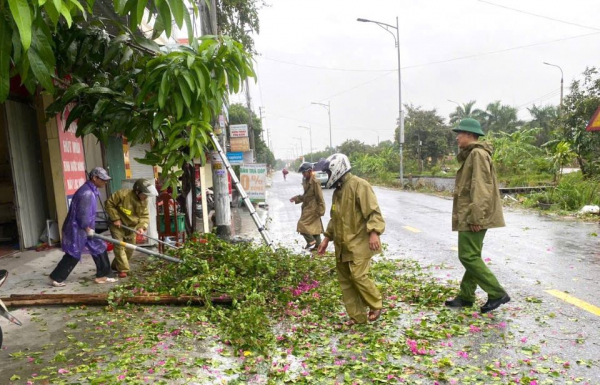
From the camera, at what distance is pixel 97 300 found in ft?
16.2

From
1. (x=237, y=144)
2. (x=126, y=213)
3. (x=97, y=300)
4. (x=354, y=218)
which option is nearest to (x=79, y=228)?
(x=126, y=213)

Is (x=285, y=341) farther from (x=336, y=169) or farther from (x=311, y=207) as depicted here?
(x=311, y=207)

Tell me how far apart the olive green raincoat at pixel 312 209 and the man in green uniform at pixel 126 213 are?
302 cm

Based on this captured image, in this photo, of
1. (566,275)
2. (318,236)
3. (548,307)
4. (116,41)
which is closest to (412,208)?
(318,236)

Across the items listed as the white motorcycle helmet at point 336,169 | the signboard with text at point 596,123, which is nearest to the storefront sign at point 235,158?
the signboard with text at point 596,123

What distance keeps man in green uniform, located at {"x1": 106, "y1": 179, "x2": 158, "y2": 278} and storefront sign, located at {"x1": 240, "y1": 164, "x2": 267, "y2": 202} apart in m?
4.82

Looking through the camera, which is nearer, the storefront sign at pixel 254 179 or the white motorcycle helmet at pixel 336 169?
the white motorcycle helmet at pixel 336 169

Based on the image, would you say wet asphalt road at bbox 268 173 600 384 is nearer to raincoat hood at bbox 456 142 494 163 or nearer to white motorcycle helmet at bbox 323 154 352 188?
raincoat hood at bbox 456 142 494 163

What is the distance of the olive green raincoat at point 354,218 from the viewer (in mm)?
4270

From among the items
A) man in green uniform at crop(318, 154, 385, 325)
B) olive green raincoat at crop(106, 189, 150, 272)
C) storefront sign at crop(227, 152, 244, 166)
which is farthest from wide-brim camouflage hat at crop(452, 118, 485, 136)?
storefront sign at crop(227, 152, 244, 166)

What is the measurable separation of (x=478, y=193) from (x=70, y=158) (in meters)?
6.82

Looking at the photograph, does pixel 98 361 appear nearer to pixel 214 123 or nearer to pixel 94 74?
pixel 94 74

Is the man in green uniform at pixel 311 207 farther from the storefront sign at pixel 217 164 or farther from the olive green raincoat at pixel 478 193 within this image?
the olive green raincoat at pixel 478 193

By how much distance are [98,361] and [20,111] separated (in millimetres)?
6161
